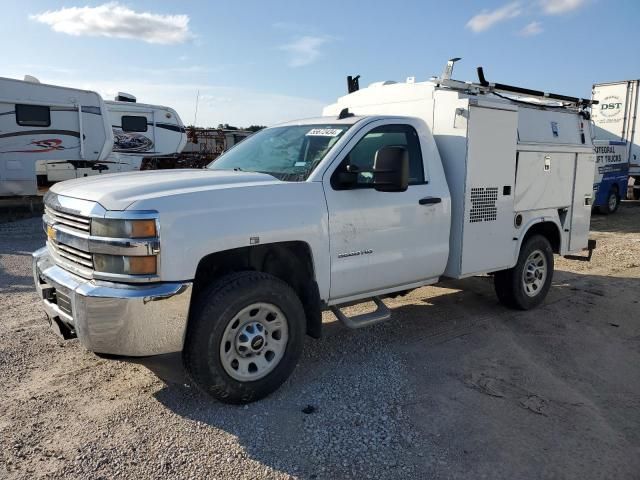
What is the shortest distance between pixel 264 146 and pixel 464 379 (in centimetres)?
263

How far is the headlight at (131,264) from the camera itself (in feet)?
10.5

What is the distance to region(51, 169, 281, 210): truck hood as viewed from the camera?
10.9ft

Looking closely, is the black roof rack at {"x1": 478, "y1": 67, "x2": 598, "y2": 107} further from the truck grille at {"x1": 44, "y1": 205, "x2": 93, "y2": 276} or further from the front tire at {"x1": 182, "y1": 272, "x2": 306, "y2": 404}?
the truck grille at {"x1": 44, "y1": 205, "x2": 93, "y2": 276}

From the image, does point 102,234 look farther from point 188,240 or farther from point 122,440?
point 122,440

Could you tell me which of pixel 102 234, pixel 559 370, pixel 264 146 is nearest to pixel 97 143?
pixel 264 146

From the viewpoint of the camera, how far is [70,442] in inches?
127

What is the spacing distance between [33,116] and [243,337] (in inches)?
462

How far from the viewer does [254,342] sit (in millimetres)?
3695

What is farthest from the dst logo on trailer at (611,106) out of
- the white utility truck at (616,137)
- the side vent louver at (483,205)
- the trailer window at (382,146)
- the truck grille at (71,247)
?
the truck grille at (71,247)

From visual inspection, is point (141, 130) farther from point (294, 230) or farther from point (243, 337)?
point (243, 337)

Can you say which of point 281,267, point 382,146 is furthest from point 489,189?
point 281,267

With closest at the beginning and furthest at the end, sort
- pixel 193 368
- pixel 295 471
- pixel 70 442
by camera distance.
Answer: pixel 295 471 → pixel 70 442 → pixel 193 368

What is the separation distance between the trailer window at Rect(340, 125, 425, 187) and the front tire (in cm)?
118

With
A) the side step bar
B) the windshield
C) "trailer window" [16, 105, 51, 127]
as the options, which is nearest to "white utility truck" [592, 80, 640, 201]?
the side step bar
